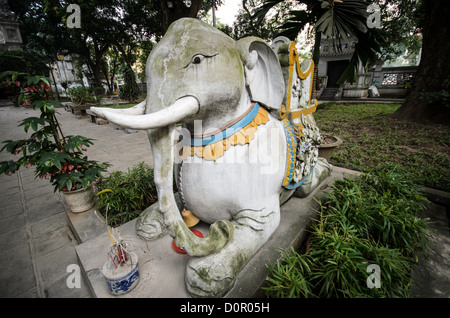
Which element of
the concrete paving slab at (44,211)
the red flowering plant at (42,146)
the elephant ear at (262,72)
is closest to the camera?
the elephant ear at (262,72)

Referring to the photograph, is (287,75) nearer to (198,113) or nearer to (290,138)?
(290,138)

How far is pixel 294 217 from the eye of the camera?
1.82m

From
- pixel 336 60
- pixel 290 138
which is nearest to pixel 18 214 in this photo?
pixel 290 138

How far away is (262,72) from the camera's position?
138 centimetres

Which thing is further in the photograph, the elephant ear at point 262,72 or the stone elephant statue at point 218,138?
the elephant ear at point 262,72

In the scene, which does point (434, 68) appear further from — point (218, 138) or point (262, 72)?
point (218, 138)

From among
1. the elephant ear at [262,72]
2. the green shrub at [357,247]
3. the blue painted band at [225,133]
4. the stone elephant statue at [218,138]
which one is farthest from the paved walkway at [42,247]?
the elephant ear at [262,72]

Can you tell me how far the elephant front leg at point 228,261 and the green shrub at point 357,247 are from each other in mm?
233

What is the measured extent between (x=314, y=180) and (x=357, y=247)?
755 mm

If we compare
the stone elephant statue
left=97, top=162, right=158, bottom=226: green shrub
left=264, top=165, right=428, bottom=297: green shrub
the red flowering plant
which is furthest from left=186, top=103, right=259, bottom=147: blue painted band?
left=97, top=162, right=158, bottom=226: green shrub

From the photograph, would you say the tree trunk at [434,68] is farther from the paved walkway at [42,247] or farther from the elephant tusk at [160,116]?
the elephant tusk at [160,116]

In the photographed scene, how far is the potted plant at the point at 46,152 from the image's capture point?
1.89 m
